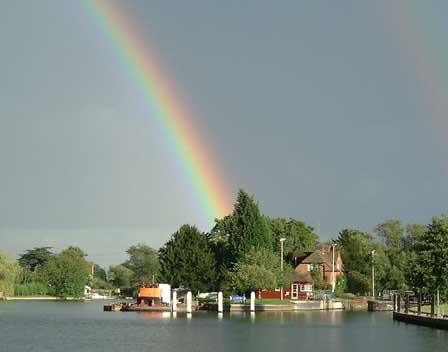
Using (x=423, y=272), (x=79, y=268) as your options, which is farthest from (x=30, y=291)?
(x=423, y=272)

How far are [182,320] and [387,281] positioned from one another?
63.5 metres

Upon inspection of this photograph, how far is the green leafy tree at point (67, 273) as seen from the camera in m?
169

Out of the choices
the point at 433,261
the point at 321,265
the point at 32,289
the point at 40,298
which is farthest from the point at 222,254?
the point at 32,289

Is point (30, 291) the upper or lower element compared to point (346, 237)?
lower

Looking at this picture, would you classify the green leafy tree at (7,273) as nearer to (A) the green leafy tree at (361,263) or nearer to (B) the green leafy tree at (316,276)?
(B) the green leafy tree at (316,276)

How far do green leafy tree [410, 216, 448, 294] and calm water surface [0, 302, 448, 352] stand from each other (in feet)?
A: 15.5

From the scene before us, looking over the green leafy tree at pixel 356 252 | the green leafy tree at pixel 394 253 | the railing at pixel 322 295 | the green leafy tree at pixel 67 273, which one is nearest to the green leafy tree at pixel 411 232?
the green leafy tree at pixel 394 253

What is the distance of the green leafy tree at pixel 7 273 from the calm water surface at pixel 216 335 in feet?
222

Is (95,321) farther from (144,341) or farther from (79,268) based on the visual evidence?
(79,268)

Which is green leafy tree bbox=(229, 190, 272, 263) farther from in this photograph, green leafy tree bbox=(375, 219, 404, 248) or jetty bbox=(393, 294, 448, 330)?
green leafy tree bbox=(375, 219, 404, 248)

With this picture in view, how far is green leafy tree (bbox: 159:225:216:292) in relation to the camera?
114 meters

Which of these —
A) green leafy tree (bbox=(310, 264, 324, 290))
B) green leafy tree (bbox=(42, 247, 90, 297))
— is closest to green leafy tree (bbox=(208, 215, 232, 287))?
green leafy tree (bbox=(310, 264, 324, 290))

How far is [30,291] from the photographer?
17188 cm

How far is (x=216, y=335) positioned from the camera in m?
61.9
